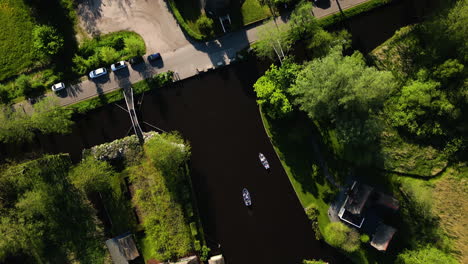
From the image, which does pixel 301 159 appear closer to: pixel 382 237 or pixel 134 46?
pixel 382 237

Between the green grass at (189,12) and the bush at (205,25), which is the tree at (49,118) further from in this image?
the bush at (205,25)

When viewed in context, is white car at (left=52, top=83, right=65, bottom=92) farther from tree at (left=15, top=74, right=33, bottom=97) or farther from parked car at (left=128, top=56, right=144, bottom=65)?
parked car at (left=128, top=56, right=144, bottom=65)

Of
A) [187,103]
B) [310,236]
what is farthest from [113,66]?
[310,236]

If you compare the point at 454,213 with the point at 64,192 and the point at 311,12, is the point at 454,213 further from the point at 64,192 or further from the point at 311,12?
the point at 64,192

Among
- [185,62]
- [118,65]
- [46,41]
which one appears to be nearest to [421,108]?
[185,62]

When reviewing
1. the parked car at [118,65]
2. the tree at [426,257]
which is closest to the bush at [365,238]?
the tree at [426,257]

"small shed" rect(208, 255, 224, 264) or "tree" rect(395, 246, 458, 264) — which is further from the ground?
"small shed" rect(208, 255, 224, 264)

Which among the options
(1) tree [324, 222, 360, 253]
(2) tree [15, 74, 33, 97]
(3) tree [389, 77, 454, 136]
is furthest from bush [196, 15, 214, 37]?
(1) tree [324, 222, 360, 253]
